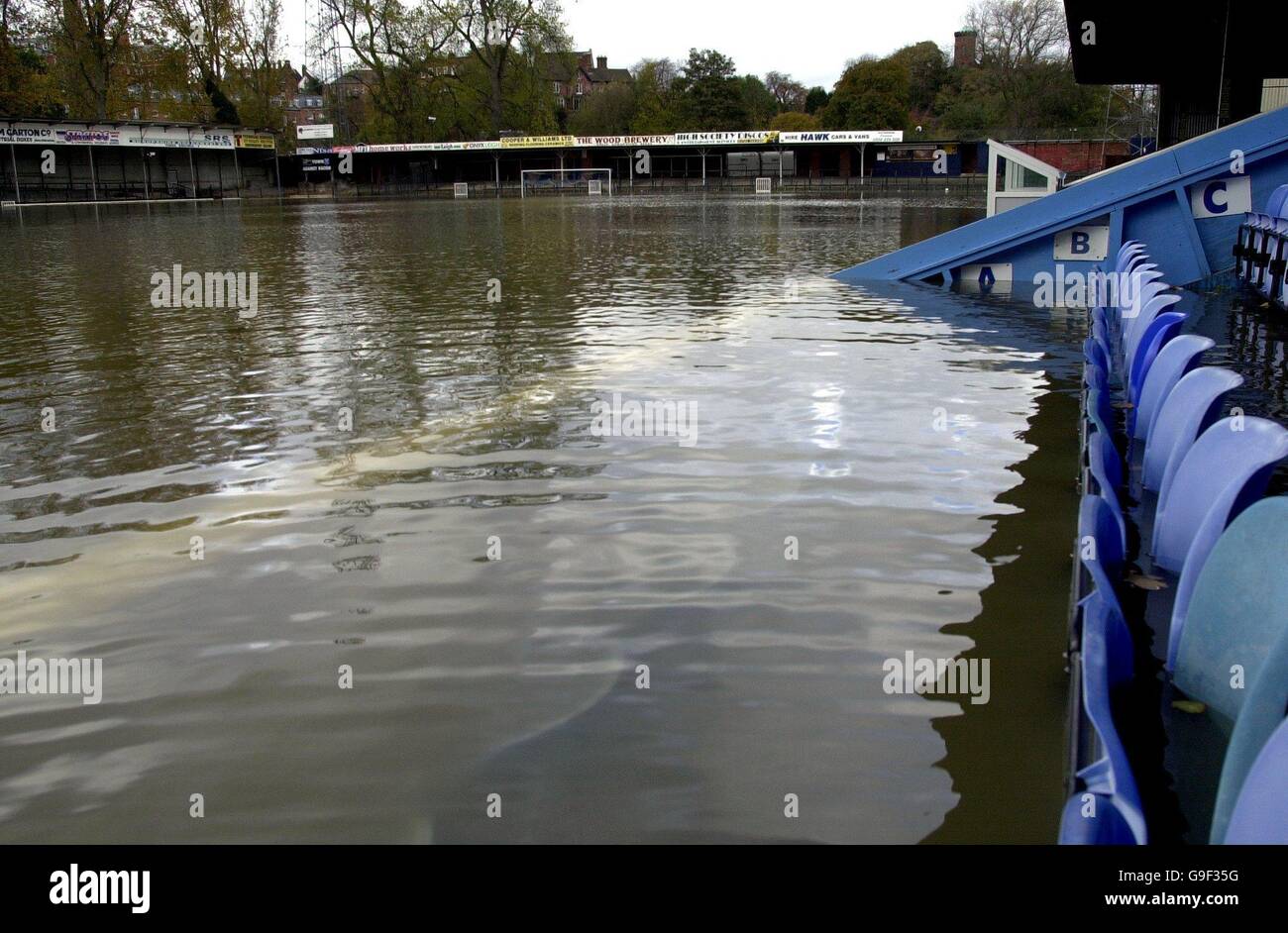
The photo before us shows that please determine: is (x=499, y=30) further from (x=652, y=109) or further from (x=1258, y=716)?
(x=1258, y=716)

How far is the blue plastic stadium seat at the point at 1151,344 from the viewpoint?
6.08 metres

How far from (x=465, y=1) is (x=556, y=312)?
252ft

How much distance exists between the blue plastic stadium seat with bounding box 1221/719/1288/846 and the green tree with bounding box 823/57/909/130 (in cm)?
8815

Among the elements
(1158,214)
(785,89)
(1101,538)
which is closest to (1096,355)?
(1101,538)

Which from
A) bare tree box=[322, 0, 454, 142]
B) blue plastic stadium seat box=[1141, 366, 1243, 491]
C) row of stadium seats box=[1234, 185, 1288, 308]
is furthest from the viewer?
bare tree box=[322, 0, 454, 142]

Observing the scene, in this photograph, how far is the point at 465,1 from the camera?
83.0 metres

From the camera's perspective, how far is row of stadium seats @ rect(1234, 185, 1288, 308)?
11.5 metres

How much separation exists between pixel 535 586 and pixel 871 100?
3402 inches

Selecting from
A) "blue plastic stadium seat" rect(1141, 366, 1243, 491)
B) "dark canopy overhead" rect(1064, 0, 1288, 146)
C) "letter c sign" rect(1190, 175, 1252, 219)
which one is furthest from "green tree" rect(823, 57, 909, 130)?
"blue plastic stadium seat" rect(1141, 366, 1243, 491)

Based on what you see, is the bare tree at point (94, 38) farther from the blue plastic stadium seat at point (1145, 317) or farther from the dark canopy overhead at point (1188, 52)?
the blue plastic stadium seat at point (1145, 317)

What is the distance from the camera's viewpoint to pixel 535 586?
16.9 ft

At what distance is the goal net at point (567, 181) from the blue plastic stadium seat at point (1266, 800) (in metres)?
64.5

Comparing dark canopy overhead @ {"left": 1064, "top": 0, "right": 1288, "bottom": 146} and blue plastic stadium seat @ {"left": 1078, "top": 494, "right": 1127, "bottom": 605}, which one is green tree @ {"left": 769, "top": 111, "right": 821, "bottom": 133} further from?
blue plastic stadium seat @ {"left": 1078, "top": 494, "right": 1127, "bottom": 605}
